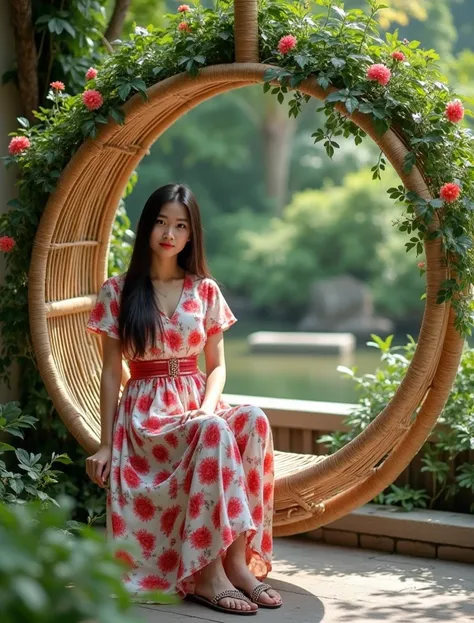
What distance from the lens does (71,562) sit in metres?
1.13

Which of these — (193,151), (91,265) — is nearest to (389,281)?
Answer: (193,151)

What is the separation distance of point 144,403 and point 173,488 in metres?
0.28

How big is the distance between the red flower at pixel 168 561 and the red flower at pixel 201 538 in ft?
0.50

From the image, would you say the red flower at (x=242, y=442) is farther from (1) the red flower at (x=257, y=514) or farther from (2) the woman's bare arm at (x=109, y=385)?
(2) the woman's bare arm at (x=109, y=385)

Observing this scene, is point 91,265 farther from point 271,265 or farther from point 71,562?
point 271,265

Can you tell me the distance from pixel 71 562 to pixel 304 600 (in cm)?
184

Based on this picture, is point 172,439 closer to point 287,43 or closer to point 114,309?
point 114,309

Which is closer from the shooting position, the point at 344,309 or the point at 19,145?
the point at 19,145

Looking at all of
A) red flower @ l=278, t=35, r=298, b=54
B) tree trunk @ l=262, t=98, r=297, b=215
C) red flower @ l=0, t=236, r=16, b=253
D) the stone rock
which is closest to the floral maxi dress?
red flower @ l=0, t=236, r=16, b=253

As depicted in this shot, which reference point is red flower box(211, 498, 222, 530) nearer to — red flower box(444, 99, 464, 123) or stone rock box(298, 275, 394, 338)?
red flower box(444, 99, 464, 123)

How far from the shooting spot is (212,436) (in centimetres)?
274

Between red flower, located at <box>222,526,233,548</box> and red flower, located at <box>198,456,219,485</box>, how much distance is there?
0.13 metres

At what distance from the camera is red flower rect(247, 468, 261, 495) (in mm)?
2811

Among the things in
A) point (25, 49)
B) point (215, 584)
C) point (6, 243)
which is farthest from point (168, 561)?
point (25, 49)
